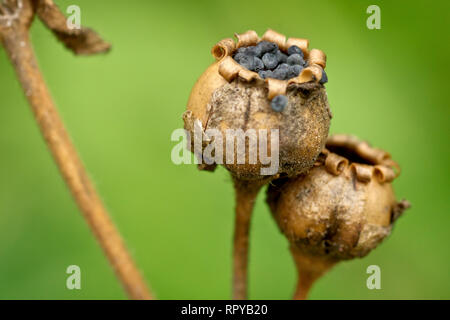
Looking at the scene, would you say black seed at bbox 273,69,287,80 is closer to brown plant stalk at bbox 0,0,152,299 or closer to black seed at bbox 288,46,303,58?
black seed at bbox 288,46,303,58

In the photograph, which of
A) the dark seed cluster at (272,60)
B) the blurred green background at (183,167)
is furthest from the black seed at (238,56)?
the blurred green background at (183,167)

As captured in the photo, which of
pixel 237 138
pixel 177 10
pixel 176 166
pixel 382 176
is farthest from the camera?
pixel 177 10

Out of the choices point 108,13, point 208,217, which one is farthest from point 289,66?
point 108,13

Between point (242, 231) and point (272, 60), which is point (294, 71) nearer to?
point (272, 60)

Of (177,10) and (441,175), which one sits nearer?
(441,175)

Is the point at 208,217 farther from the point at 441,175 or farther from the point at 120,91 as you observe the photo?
the point at 441,175

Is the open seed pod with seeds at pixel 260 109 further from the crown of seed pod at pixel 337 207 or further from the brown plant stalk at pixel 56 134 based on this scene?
the brown plant stalk at pixel 56 134
